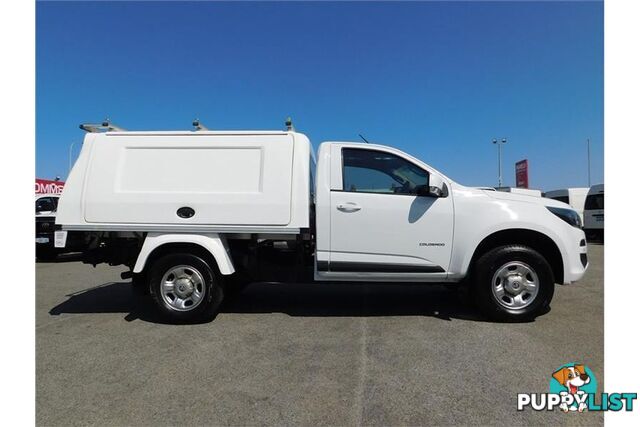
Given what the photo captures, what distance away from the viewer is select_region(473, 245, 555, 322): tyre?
4.20 m

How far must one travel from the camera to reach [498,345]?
359 cm

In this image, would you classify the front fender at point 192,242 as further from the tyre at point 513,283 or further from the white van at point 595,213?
the white van at point 595,213

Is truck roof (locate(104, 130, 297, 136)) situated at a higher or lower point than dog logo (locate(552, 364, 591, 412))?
higher

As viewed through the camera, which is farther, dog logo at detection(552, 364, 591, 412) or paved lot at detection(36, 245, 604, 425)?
dog logo at detection(552, 364, 591, 412)

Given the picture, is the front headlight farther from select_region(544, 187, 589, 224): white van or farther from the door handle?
select_region(544, 187, 589, 224): white van

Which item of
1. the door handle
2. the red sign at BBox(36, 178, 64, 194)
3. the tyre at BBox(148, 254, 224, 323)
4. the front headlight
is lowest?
the tyre at BBox(148, 254, 224, 323)

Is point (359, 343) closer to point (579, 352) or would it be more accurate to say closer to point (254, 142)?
point (579, 352)

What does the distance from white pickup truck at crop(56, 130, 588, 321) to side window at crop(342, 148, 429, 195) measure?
0.06ft

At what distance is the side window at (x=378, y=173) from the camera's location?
436 cm

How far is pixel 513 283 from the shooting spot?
4246 mm

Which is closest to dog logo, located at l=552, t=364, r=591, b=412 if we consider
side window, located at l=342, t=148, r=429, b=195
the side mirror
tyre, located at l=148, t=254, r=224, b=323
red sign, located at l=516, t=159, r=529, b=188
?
the side mirror

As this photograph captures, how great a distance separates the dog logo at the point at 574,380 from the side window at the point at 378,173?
2255 millimetres

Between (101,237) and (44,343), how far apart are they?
4.27ft

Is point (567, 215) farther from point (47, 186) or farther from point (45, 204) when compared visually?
point (47, 186)
